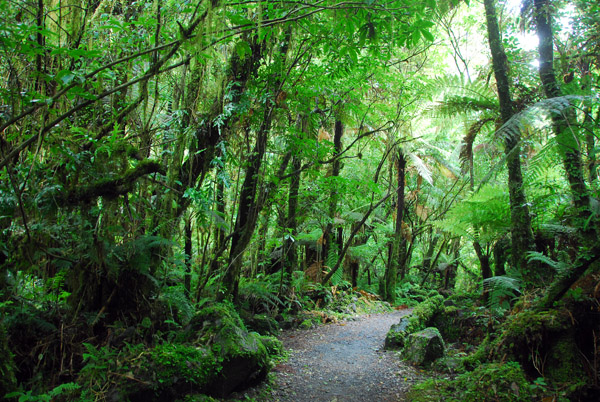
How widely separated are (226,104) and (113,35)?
58.4 inches

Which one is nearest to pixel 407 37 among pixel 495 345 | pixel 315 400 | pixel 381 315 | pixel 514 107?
pixel 514 107

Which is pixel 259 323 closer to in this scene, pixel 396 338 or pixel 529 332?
pixel 396 338

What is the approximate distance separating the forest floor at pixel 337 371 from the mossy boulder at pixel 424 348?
0.47ft

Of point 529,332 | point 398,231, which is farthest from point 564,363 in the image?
point 398,231

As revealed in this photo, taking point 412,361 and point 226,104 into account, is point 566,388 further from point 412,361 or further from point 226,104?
point 226,104

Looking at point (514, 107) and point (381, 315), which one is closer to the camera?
point (514, 107)

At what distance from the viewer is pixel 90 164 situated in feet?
10.5

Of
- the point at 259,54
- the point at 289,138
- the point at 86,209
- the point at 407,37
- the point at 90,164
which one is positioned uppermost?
the point at 259,54

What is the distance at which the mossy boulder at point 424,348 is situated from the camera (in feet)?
14.6

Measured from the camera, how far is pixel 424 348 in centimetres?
450

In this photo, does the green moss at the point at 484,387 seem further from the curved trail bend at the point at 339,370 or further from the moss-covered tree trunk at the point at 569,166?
the moss-covered tree trunk at the point at 569,166

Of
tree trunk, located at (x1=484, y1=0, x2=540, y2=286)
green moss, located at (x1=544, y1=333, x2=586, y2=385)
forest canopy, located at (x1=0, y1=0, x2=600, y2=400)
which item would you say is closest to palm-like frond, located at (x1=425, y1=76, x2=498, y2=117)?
forest canopy, located at (x1=0, y1=0, x2=600, y2=400)

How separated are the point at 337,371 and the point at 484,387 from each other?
6.45ft

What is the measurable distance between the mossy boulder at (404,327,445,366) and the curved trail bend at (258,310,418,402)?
16 centimetres
